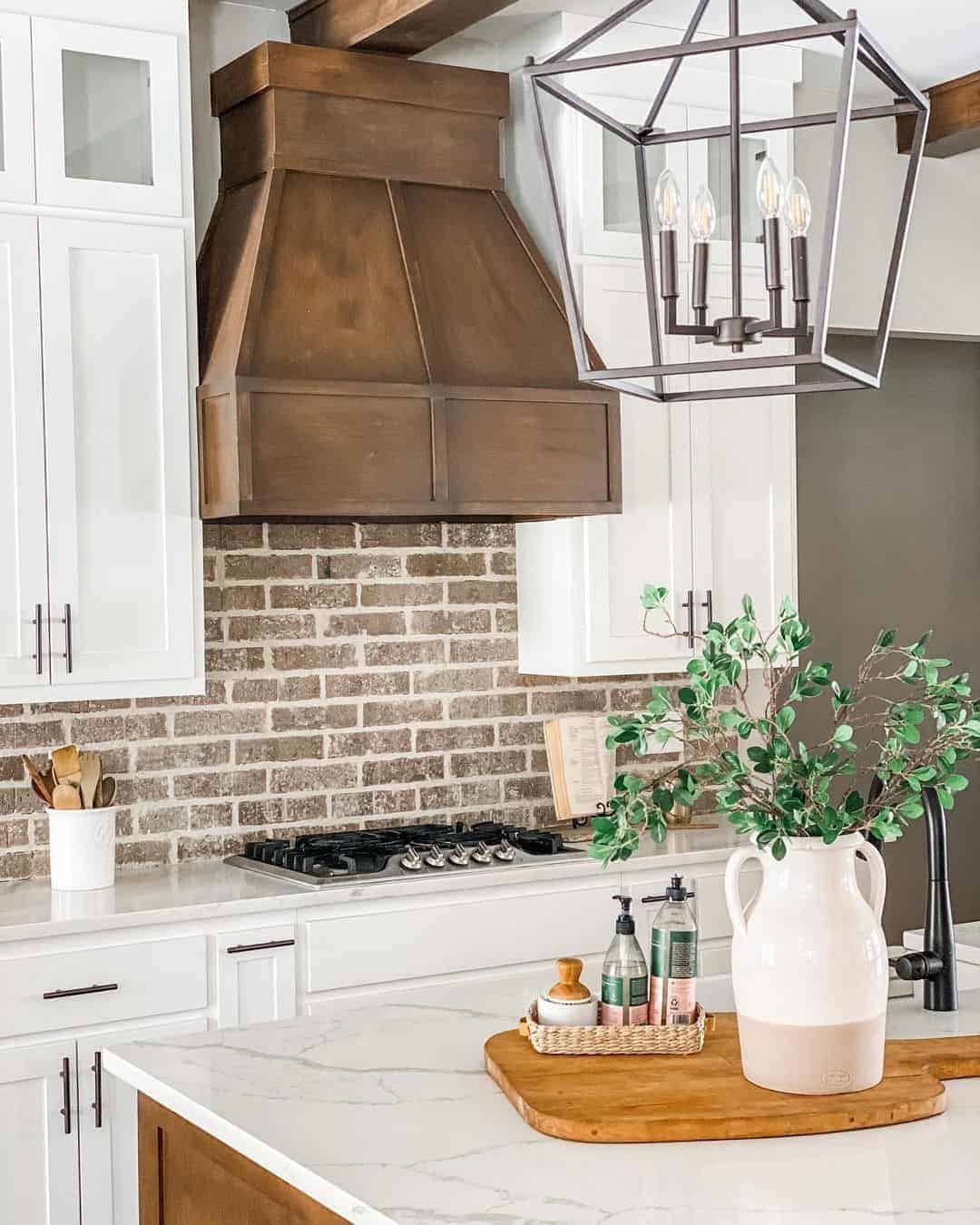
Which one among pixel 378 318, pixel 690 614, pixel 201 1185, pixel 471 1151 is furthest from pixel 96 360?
pixel 471 1151

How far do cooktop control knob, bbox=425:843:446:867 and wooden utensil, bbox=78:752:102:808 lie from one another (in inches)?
30.6

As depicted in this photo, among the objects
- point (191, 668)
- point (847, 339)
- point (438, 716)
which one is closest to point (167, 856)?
point (191, 668)

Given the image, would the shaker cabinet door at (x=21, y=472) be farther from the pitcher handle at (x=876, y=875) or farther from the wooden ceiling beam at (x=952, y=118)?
the wooden ceiling beam at (x=952, y=118)

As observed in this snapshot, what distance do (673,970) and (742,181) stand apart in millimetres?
2427

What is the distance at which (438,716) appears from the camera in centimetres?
432

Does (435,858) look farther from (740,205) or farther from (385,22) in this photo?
(740,205)

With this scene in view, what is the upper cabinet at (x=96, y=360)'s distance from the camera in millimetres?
3451

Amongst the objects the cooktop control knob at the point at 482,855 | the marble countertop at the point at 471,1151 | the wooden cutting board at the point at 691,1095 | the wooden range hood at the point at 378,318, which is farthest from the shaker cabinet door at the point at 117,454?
the wooden cutting board at the point at 691,1095

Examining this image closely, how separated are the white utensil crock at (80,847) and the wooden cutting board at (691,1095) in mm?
1657

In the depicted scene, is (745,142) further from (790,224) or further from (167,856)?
(790,224)

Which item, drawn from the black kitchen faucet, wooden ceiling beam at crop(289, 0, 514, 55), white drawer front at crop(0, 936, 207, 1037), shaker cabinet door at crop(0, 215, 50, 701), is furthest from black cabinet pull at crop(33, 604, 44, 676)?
the black kitchen faucet

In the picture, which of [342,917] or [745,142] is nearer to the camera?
[342,917]

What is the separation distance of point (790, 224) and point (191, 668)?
2338 millimetres

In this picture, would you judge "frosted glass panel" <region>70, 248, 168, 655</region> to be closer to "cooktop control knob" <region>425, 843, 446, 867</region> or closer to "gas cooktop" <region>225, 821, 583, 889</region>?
"gas cooktop" <region>225, 821, 583, 889</region>
